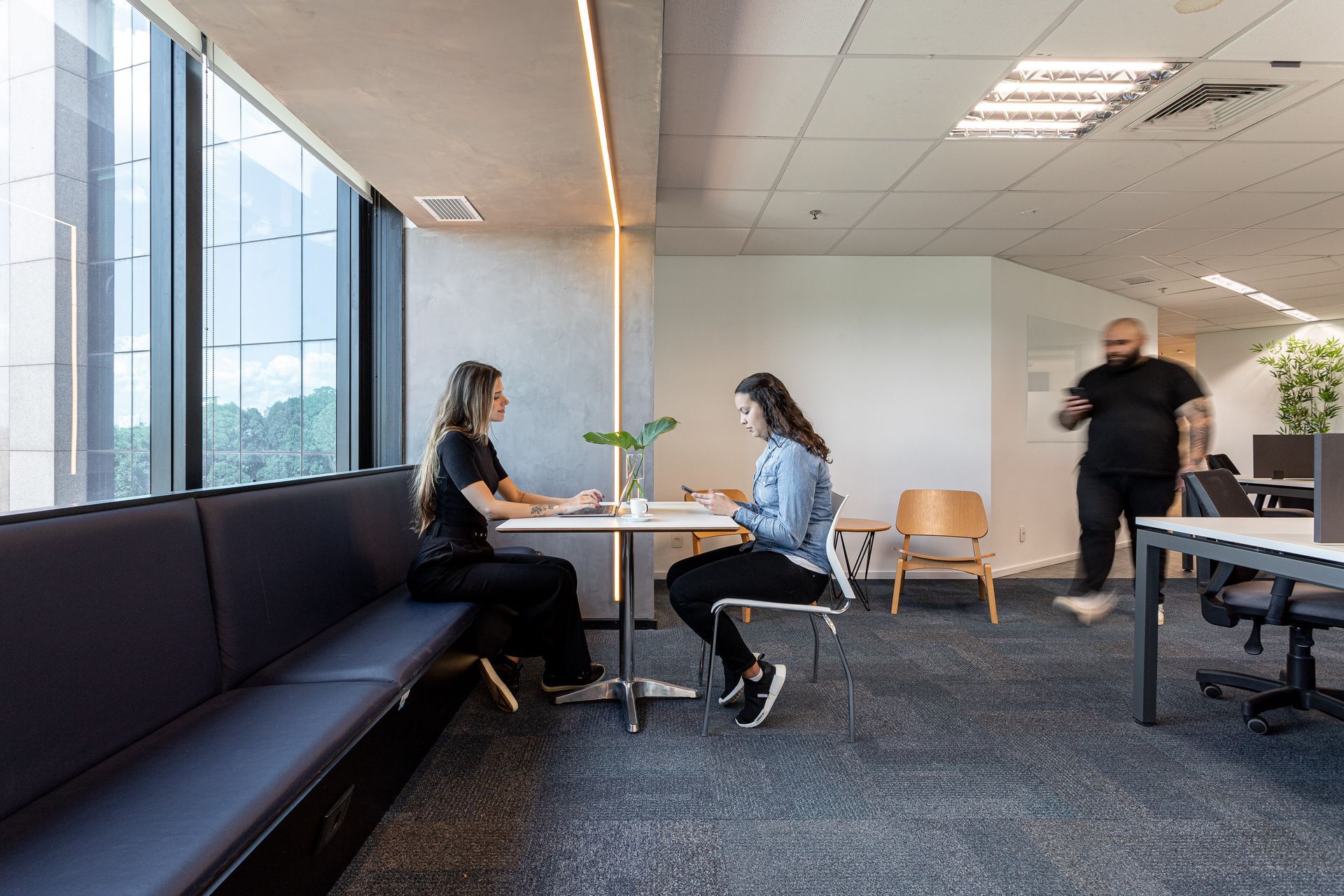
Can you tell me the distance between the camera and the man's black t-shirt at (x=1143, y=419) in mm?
3545

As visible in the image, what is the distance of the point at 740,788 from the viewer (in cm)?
228

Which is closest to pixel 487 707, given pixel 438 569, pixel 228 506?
pixel 438 569

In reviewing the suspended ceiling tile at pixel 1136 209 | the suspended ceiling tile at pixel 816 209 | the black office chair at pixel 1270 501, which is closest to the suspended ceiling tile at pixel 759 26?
the suspended ceiling tile at pixel 816 209

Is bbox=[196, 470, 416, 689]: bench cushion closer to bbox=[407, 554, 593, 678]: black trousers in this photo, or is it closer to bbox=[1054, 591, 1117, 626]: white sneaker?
bbox=[407, 554, 593, 678]: black trousers

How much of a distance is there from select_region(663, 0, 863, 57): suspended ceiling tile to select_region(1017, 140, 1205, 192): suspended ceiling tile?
1822 millimetres

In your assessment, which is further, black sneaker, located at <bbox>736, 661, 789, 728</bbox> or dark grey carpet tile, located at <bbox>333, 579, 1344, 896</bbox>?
black sneaker, located at <bbox>736, 661, 789, 728</bbox>

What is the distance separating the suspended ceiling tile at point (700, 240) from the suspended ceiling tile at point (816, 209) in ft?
1.00

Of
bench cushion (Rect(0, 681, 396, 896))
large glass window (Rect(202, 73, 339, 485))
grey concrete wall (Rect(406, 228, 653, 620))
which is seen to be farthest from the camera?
grey concrete wall (Rect(406, 228, 653, 620))

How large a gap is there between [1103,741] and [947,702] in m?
0.59

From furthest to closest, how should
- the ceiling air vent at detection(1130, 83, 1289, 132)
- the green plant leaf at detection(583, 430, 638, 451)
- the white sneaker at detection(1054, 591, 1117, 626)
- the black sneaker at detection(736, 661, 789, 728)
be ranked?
1. the white sneaker at detection(1054, 591, 1117, 626)
2. the green plant leaf at detection(583, 430, 638, 451)
3. the ceiling air vent at detection(1130, 83, 1289, 132)
4. the black sneaker at detection(736, 661, 789, 728)

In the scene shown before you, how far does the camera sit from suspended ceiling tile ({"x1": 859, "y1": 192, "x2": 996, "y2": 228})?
4.52 metres

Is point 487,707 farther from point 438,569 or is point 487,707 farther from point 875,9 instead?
point 875,9

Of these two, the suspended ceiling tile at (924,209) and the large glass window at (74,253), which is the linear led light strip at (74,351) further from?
the suspended ceiling tile at (924,209)

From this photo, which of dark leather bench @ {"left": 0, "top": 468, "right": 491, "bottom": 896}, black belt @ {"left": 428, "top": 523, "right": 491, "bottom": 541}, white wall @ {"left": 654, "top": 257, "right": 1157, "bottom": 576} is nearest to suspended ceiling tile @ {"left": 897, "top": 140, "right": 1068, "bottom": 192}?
white wall @ {"left": 654, "top": 257, "right": 1157, "bottom": 576}
